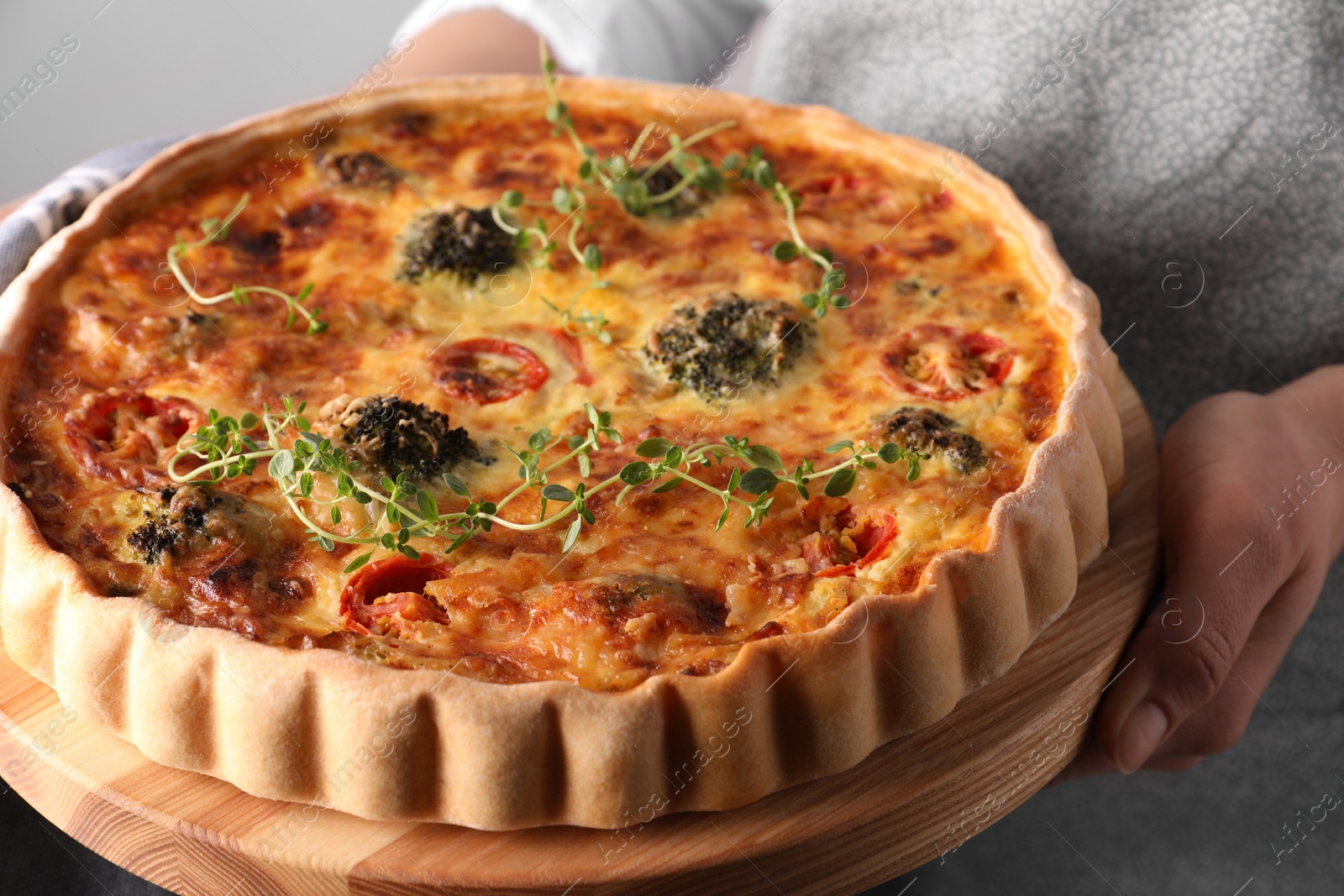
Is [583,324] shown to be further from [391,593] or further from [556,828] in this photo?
[556,828]

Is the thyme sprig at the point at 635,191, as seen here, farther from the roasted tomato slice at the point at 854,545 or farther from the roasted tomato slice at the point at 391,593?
the roasted tomato slice at the point at 391,593

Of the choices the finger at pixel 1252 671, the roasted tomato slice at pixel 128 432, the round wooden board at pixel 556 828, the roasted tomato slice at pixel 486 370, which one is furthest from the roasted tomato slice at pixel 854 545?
the roasted tomato slice at pixel 128 432

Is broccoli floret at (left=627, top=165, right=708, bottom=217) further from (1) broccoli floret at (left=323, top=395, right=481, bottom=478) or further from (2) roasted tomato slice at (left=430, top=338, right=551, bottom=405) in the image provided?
(1) broccoli floret at (left=323, top=395, right=481, bottom=478)

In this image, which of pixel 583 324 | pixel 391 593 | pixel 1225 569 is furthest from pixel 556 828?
pixel 1225 569

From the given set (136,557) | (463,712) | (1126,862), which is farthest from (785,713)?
(1126,862)

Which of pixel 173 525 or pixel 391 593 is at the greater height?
pixel 173 525

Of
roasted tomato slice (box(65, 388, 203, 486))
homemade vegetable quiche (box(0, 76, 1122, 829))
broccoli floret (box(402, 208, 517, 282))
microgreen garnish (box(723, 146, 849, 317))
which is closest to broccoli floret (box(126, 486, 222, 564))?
homemade vegetable quiche (box(0, 76, 1122, 829))
